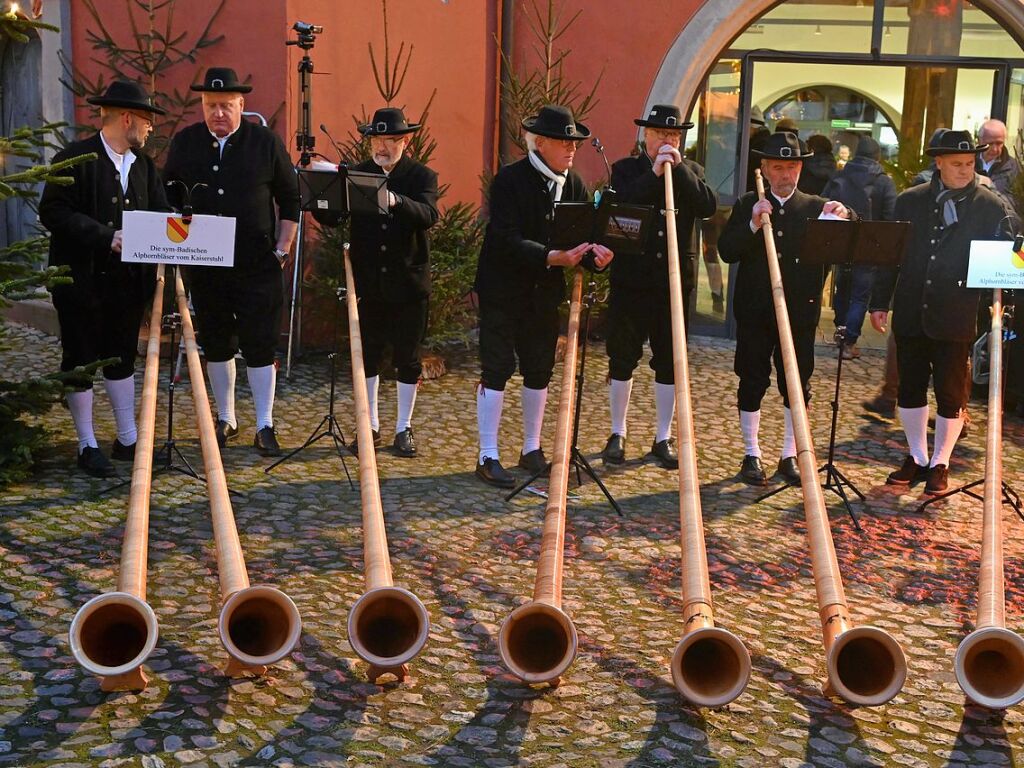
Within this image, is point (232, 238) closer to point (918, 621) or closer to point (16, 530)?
point (16, 530)

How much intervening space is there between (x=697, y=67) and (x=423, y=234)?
208 inches

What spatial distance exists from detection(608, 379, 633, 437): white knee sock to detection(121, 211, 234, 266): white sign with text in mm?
2559

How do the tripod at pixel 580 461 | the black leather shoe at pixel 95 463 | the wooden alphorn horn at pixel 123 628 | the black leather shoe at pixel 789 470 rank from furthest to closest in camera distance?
the black leather shoe at pixel 789 470 < the black leather shoe at pixel 95 463 < the tripod at pixel 580 461 < the wooden alphorn horn at pixel 123 628

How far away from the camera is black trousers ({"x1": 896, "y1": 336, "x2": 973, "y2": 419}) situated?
754 cm

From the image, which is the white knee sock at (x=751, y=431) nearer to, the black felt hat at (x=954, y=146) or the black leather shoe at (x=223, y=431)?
the black felt hat at (x=954, y=146)

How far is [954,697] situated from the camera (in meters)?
4.84

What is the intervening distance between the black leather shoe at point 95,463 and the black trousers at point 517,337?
2.10 m

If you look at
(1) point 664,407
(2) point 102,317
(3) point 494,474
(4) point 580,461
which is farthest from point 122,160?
(1) point 664,407

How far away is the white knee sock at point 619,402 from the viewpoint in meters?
7.99

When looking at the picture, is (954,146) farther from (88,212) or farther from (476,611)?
(88,212)

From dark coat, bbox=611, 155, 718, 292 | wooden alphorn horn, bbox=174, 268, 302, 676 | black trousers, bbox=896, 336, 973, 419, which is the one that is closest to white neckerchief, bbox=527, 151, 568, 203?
dark coat, bbox=611, 155, 718, 292

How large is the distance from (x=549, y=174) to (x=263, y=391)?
83.3 inches

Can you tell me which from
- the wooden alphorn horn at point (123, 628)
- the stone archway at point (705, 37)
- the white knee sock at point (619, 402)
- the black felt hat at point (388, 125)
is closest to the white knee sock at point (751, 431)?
the white knee sock at point (619, 402)

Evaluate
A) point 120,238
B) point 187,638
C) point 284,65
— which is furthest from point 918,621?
point 284,65
